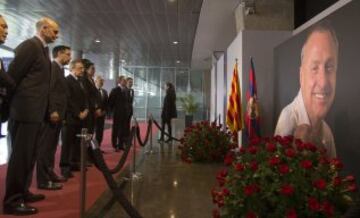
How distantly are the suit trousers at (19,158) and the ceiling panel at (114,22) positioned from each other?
5160mm

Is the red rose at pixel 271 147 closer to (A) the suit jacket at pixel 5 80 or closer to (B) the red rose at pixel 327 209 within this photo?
(B) the red rose at pixel 327 209

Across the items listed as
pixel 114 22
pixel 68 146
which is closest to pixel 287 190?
pixel 68 146

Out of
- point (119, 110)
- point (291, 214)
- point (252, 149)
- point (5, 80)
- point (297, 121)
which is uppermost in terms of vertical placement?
point (5, 80)

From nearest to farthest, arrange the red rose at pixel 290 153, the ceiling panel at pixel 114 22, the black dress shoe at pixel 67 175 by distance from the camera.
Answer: the red rose at pixel 290 153, the black dress shoe at pixel 67 175, the ceiling panel at pixel 114 22

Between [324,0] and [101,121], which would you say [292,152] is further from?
[101,121]

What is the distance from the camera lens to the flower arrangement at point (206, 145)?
22.3 ft

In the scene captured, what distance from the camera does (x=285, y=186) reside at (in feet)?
7.86

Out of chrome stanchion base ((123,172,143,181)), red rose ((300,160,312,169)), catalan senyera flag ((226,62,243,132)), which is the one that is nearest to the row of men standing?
chrome stanchion base ((123,172,143,181))

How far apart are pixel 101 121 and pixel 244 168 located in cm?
511

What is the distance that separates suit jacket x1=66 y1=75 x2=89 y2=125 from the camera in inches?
199

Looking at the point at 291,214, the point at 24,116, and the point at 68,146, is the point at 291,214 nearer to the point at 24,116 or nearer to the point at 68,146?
the point at 24,116

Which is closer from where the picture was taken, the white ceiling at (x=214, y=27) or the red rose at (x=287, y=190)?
the red rose at (x=287, y=190)

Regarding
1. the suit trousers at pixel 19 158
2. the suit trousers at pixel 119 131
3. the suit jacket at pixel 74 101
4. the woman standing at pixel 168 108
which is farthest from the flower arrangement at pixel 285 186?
the woman standing at pixel 168 108

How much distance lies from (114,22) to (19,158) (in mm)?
7155
